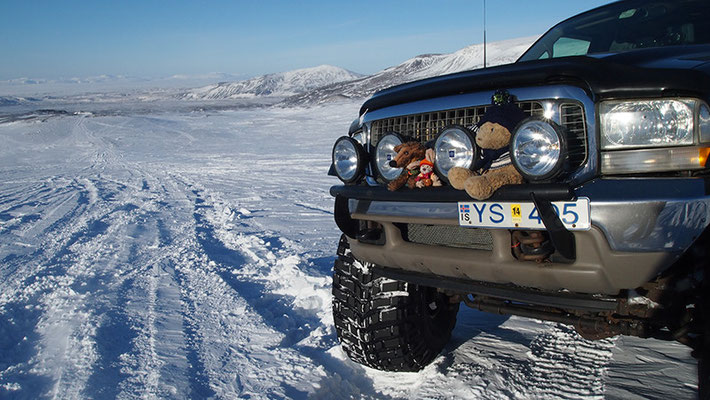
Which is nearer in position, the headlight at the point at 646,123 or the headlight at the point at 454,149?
the headlight at the point at 646,123

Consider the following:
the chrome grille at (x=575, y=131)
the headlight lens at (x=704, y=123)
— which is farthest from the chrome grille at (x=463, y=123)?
the headlight lens at (x=704, y=123)

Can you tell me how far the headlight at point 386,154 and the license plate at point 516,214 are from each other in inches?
20.0

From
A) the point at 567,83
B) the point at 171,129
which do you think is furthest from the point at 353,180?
the point at 171,129

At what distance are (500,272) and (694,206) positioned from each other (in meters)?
0.69

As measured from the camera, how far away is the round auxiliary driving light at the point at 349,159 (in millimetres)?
2619

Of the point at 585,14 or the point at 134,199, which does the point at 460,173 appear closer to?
the point at 585,14

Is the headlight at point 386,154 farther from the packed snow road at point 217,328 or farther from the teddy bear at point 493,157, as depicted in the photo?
the packed snow road at point 217,328

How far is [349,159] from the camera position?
267 cm

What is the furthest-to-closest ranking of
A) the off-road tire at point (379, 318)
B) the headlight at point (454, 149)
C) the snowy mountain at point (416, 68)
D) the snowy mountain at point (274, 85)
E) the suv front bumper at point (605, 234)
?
the snowy mountain at point (274, 85) < the snowy mountain at point (416, 68) < the off-road tire at point (379, 318) < the headlight at point (454, 149) < the suv front bumper at point (605, 234)

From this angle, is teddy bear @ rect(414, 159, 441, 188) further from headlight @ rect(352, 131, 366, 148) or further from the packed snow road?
the packed snow road

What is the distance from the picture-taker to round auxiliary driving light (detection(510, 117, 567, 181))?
1834mm

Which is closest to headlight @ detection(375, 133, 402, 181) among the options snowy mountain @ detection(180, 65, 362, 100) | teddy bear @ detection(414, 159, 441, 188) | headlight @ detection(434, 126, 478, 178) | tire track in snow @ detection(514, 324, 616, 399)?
teddy bear @ detection(414, 159, 441, 188)

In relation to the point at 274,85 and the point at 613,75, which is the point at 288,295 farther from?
the point at 274,85

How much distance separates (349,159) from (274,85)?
545 ft
